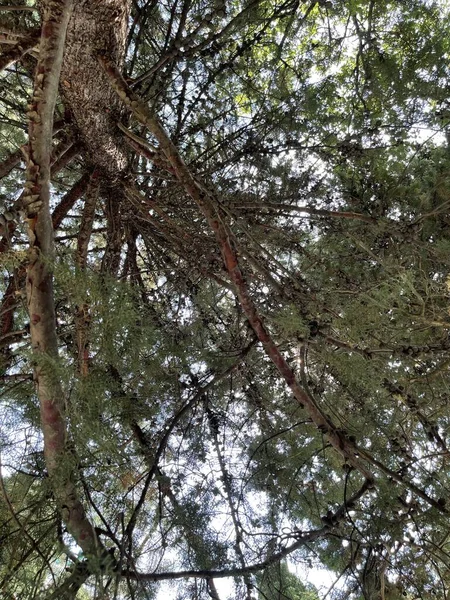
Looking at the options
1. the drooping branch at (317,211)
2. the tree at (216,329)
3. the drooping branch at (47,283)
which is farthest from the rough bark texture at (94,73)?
the drooping branch at (317,211)

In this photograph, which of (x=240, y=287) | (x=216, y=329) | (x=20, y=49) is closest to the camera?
(x=240, y=287)

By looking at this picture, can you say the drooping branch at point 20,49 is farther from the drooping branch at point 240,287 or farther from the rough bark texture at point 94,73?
the drooping branch at point 240,287

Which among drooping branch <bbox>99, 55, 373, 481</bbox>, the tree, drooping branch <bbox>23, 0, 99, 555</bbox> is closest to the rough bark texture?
the tree

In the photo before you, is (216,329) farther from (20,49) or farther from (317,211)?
(20,49)

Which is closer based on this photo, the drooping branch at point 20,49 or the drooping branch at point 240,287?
the drooping branch at point 240,287

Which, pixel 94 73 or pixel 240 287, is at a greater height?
pixel 94 73

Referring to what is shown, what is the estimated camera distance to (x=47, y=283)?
4.00 ft

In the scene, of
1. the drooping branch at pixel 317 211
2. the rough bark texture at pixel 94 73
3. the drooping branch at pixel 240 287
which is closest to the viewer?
the drooping branch at pixel 240 287

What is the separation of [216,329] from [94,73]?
1414 millimetres

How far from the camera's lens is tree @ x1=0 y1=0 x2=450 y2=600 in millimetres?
1233

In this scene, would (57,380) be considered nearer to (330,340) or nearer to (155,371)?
(155,371)

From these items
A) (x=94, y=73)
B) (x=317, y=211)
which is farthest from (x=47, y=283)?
(x=317, y=211)

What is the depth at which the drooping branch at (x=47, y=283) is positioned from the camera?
112 cm

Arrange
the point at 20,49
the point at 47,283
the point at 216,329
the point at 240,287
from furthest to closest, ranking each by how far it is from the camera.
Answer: the point at 216,329
the point at 20,49
the point at 240,287
the point at 47,283
